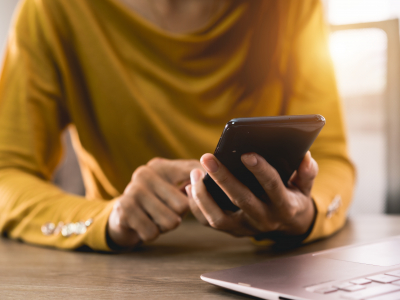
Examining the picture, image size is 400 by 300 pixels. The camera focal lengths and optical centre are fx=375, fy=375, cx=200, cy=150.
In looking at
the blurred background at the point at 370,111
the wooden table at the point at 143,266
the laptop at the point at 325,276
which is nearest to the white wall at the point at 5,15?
the blurred background at the point at 370,111

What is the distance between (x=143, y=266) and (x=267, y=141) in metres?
0.21

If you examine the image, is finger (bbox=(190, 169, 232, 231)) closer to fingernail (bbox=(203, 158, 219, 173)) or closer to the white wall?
fingernail (bbox=(203, 158, 219, 173))

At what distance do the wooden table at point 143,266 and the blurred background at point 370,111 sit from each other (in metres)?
0.55

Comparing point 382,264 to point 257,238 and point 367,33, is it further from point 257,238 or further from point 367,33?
point 367,33

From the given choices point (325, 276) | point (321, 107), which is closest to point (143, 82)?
point (321, 107)

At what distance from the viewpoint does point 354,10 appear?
185 centimetres

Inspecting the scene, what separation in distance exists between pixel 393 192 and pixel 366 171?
104 mm

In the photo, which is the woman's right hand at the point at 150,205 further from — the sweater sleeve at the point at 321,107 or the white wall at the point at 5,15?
the white wall at the point at 5,15

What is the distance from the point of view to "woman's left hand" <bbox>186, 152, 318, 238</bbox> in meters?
0.36

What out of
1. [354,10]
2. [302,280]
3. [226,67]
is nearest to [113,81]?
[226,67]

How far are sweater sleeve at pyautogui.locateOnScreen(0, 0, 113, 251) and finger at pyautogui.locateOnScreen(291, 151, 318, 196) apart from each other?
253mm

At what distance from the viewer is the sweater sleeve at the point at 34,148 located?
21.4 inches

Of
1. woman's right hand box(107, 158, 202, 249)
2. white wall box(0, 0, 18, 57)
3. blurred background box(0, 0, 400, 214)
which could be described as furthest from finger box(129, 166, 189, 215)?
white wall box(0, 0, 18, 57)

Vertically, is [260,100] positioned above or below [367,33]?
below
